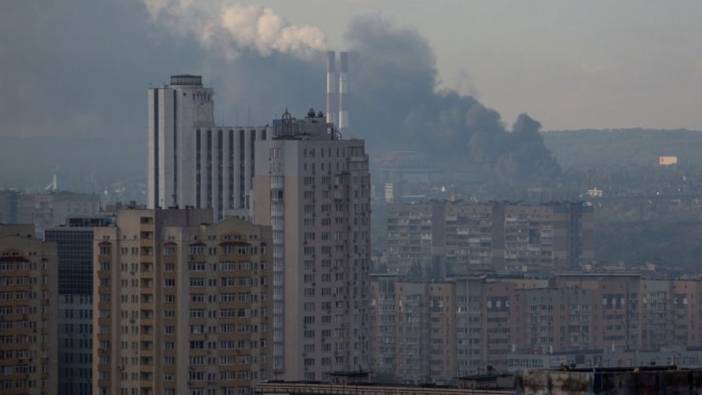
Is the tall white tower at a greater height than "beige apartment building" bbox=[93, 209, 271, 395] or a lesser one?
greater

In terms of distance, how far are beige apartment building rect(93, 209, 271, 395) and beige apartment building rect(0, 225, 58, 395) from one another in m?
1.10

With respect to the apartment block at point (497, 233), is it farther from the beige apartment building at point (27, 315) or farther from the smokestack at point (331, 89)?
the beige apartment building at point (27, 315)

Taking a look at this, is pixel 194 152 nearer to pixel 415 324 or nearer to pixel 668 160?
pixel 415 324

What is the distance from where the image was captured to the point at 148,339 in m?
41.4

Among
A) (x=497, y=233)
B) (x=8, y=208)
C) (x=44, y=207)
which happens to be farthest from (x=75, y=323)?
(x=497, y=233)

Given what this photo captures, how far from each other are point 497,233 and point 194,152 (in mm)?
32839

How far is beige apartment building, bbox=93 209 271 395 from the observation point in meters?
41.1

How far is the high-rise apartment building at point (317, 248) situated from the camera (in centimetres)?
4759

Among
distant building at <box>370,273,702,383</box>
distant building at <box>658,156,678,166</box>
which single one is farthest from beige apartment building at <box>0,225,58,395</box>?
distant building at <box>658,156,678,166</box>

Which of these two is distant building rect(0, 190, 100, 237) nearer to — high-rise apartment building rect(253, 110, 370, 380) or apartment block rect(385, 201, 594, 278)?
high-rise apartment building rect(253, 110, 370, 380)

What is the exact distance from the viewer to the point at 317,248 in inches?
1903

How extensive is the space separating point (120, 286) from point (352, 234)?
24.6 feet

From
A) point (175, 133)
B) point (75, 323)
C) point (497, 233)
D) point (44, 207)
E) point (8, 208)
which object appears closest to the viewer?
point (75, 323)

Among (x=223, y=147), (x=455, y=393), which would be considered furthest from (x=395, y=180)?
(x=455, y=393)
